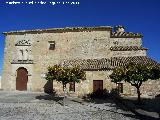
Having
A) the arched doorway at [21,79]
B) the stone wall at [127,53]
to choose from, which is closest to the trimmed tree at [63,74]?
the stone wall at [127,53]

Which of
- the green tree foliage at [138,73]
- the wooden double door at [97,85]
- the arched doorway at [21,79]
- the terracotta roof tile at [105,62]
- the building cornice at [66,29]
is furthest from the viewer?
the arched doorway at [21,79]

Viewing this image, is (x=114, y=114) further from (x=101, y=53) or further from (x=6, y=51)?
(x=6, y=51)

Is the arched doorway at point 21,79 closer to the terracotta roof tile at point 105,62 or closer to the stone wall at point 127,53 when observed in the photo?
the terracotta roof tile at point 105,62

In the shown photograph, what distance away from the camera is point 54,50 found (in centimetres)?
3148

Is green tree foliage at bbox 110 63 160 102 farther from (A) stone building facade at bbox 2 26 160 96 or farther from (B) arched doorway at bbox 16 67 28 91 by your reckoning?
(B) arched doorway at bbox 16 67 28 91

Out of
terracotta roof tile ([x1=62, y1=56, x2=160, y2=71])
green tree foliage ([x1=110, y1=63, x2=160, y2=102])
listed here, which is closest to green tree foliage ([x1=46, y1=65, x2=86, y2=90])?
green tree foliage ([x1=110, y1=63, x2=160, y2=102])

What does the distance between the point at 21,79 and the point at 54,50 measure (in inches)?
209

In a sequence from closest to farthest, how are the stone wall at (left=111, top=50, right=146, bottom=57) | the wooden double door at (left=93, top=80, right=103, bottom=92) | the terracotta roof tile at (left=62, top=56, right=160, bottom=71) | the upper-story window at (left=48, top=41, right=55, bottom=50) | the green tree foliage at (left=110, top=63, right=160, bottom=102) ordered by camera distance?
the green tree foliage at (left=110, top=63, right=160, bottom=102) → the wooden double door at (left=93, top=80, right=103, bottom=92) → the terracotta roof tile at (left=62, top=56, right=160, bottom=71) → the stone wall at (left=111, top=50, right=146, bottom=57) → the upper-story window at (left=48, top=41, right=55, bottom=50)

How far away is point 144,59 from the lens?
A: 2853 centimetres

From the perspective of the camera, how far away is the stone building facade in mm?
30578

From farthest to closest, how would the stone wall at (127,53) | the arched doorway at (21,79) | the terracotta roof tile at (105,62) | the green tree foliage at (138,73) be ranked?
the arched doorway at (21,79), the stone wall at (127,53), the terracotta roof tile at (105,62), the green tree foliage at (138,73)

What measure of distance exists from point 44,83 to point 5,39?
7.66 meters

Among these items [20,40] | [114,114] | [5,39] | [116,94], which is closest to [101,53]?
[116,94]

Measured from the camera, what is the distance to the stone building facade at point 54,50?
30.6 metres
